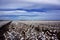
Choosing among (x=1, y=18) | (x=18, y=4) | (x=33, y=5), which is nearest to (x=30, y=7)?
(x=33, y=5)

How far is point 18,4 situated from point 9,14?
0.55ft

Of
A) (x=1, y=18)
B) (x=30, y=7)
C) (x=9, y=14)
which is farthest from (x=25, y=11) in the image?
(x=1, y=18)

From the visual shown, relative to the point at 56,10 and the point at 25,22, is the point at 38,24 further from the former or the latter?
the point at 56,10

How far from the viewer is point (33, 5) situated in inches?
59.2

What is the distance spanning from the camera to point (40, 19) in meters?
1.49

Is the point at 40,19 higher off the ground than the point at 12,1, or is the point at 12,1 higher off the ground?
the point at 12,1

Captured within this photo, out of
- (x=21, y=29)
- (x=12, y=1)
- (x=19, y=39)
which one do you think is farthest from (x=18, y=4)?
(x=19, y=39)

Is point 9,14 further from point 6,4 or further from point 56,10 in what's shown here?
point 56,10

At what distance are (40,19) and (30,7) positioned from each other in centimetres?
19

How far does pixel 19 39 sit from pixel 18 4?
0.44m

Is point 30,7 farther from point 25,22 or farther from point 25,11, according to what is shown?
point 25,22

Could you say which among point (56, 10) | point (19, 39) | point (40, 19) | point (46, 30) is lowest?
point (19, 39)

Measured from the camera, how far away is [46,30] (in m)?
1.49

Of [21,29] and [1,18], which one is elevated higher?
[1,18]
